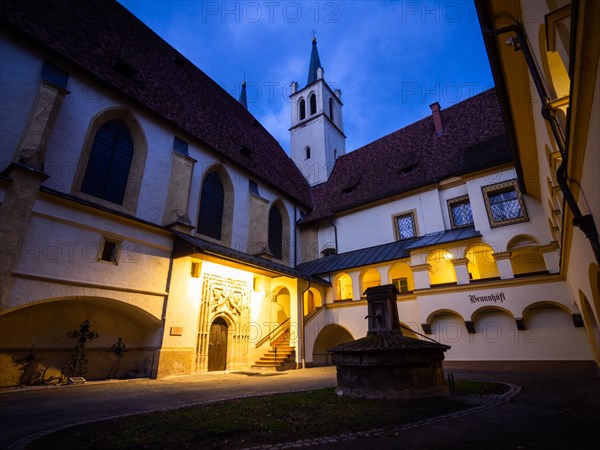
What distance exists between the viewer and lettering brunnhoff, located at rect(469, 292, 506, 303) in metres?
12.7

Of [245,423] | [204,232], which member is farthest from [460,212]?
[245,423]

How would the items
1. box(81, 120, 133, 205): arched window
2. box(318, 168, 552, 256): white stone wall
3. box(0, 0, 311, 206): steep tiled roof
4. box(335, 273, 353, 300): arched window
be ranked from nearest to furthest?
1. box(0, 0, 311, 206): steep tiled roof
2. box(81, 120, 133, 205): arched window
3. box(318, 168, 552, 256): white stone wall
4. box(335, 273, 353, 300): arched window

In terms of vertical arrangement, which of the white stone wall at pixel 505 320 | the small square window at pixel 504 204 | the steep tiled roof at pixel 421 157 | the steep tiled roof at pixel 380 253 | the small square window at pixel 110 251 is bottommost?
the white stone wall at pixel 505 320

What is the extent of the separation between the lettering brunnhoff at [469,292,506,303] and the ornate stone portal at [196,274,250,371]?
10.1 metres

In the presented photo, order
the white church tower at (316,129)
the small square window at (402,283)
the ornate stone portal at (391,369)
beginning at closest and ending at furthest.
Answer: the ornate stone portal at (391,369)
the small square window at (402,283)
the white church tower at (316,129)

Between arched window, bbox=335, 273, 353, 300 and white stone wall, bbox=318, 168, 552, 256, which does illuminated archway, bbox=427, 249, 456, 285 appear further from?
arched window, bbox=335, 273, 353, 300

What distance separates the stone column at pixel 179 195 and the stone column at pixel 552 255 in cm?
1412

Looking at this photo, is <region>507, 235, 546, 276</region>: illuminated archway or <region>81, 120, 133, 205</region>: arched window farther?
<region>507, 235, 546, 276</region>: illuminated archway

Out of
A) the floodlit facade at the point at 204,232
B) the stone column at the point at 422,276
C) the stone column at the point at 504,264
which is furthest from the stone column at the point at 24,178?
the stone column at the point at 504,264

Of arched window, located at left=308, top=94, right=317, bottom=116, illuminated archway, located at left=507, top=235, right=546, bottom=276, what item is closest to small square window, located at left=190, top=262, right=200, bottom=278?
illuminated archway, located at left=507, top=235, right=546, bottom=276

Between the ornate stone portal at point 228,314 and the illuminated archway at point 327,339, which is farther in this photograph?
the illuminated archway at point 327,339

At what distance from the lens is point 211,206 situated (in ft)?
53.2

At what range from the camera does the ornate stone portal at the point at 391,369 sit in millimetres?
6016

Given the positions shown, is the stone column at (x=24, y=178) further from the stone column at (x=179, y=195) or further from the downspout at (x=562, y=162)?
the downspout at (x=562, y=162)
